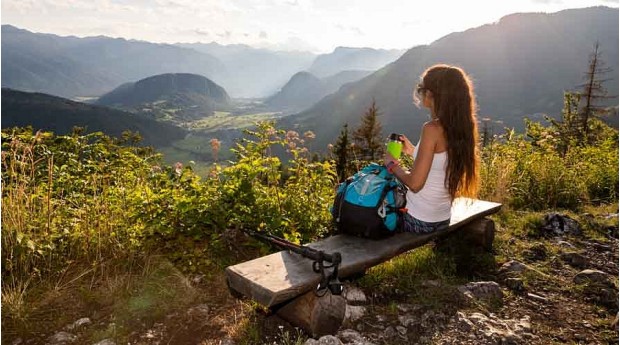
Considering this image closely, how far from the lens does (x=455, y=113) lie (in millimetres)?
4160

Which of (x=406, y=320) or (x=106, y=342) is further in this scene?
(x=406, y=320)

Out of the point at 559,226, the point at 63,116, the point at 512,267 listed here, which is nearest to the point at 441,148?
the point at 512,267

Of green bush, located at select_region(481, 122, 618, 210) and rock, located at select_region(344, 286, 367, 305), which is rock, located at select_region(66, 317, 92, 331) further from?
green bush, located at select_region(481, 122, 618, 210)

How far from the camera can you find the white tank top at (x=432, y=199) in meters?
4.40

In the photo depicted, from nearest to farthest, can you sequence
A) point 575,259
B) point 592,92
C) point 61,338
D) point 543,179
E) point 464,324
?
1. point 61,338
2. point 464,324
3. point 575,259
4. point 543,179
5. point 592,92

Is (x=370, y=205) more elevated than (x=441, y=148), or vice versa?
(x=441, y=148)

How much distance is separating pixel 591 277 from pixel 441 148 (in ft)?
7.59

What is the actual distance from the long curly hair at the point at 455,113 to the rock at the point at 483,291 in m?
1.02

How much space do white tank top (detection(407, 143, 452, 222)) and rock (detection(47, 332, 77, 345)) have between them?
130 inches

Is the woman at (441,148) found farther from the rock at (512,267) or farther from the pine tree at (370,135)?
the pine tree at (370,135)

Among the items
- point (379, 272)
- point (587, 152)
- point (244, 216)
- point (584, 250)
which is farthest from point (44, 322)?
point (587, 152)

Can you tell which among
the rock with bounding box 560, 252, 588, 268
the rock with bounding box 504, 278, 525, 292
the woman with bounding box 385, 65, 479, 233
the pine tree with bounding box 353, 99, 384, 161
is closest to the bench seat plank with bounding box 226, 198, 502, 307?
the woman with bounding box 385, 65, 479, 233

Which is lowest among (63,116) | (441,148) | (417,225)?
(63,116)

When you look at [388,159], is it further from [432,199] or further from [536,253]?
[536,253]
